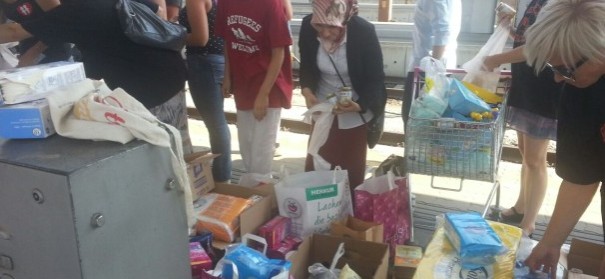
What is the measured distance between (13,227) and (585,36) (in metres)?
1.78

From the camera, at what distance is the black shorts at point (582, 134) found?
1.79 m

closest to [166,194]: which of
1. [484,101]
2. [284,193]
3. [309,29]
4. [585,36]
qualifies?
[284,193]

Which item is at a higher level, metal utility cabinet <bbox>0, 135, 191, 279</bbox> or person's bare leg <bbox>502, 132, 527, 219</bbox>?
metal utility cabinet <bbox>0, 135, 191, 279</bbox>

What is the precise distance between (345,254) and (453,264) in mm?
560

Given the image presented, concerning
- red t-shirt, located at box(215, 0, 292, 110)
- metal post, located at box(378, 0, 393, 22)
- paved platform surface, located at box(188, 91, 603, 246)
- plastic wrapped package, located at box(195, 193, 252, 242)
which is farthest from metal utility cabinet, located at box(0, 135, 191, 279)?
metal post, located at box(378, 0, 393, 22)

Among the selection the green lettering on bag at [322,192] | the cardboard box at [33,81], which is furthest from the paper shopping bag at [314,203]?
the cardboard box at [33,81]

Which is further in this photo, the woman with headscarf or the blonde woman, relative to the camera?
the woman with headscarf

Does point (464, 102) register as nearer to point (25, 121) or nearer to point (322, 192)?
point (322, 192)

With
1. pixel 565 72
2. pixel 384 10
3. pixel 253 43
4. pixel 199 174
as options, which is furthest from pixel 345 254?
pixel 384 10

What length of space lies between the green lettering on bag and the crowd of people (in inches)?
14.6

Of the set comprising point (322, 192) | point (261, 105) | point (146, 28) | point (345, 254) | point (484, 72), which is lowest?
point (345, 254)

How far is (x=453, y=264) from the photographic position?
2.03m

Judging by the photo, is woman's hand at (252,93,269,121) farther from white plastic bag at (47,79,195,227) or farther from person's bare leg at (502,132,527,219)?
person's bare leg at (502,132,527,219)

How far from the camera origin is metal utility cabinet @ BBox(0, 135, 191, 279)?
4.27 ft
